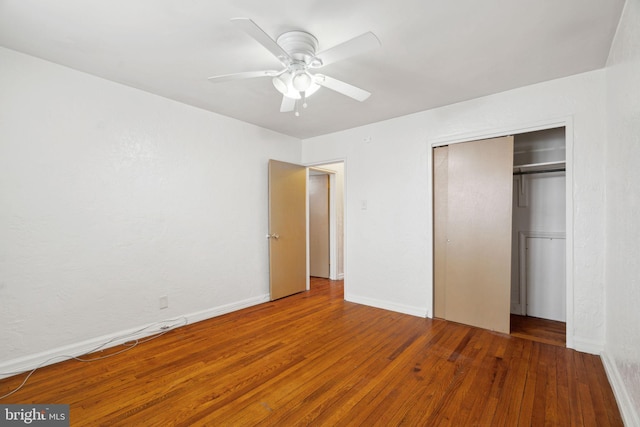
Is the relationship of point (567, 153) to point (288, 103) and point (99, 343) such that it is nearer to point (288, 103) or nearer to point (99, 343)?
point (288, 103)

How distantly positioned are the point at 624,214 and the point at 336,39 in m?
2.19

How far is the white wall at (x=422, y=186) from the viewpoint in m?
2.47

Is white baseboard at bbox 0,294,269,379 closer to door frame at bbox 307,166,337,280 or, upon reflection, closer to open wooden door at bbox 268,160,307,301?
open wooden door at bbox 268,160,307,301

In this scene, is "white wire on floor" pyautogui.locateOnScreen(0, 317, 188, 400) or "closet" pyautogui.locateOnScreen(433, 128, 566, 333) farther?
"closet" pyautogui.locateOnScreen(433, 128, 566, 333)

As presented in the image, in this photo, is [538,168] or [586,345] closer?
[586,345]

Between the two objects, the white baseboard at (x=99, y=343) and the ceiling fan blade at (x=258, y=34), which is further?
the white baseboard at (x=99, y=343)

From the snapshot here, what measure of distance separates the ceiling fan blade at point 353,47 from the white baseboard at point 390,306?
2919 mm

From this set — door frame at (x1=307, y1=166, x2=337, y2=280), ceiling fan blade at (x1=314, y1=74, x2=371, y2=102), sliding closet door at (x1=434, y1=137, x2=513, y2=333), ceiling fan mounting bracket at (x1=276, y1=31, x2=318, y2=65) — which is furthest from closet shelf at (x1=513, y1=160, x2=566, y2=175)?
door frame at (x1=307, y1=166, x2=337, y2=280)

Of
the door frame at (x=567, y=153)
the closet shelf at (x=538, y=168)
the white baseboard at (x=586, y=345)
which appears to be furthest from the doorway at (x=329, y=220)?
the white baseboard at (x=586, y=345)

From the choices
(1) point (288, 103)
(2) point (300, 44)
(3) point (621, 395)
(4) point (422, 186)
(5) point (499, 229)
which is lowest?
(3) point (621, 395)

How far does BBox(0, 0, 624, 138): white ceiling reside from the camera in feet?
5.65

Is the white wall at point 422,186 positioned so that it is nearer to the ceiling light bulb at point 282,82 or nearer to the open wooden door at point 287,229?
the open wooden door at point 287,229

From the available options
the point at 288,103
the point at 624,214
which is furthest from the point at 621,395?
the point at 288,103

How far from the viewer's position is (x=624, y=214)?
5.90 feet
